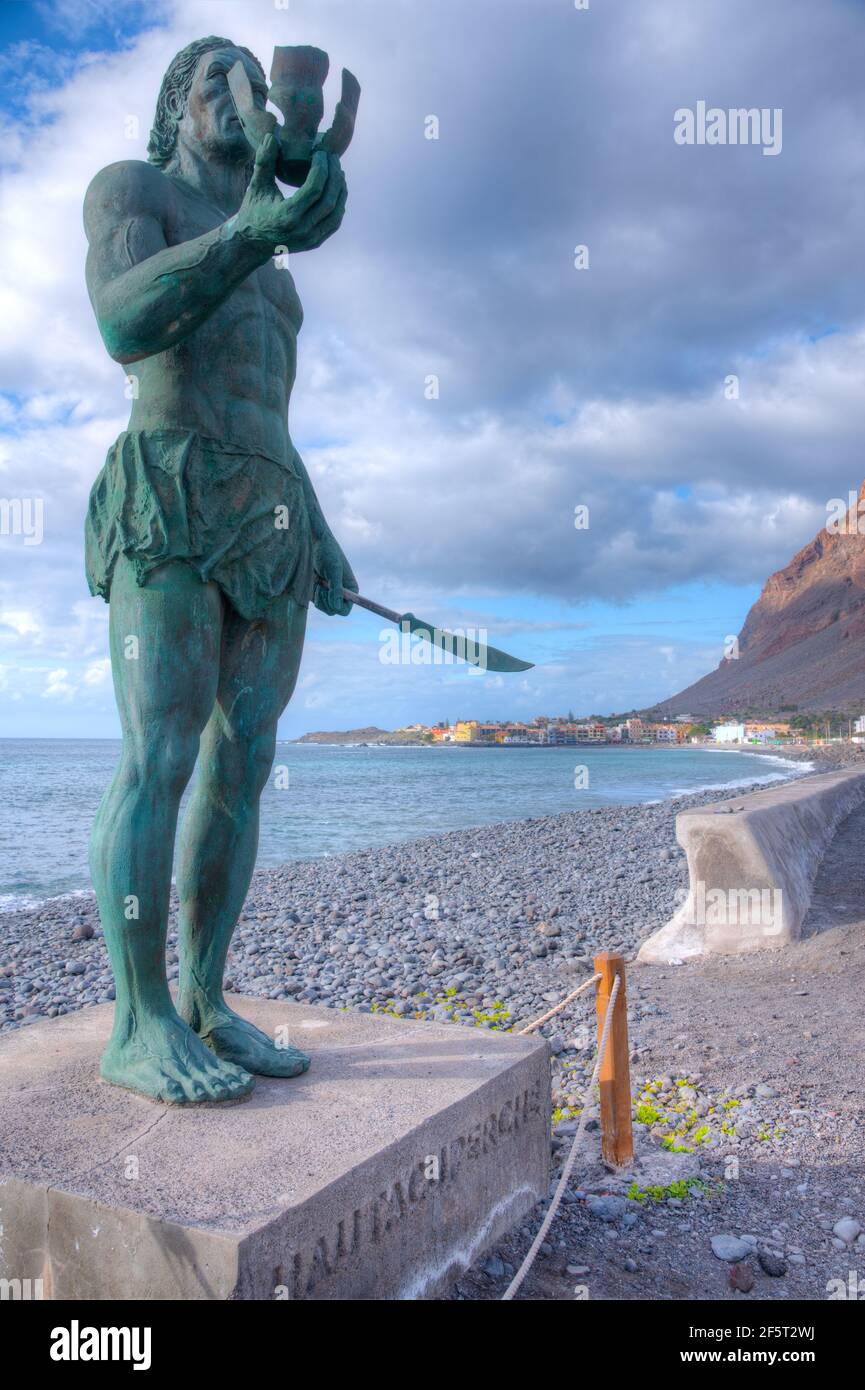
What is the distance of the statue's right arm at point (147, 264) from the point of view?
2.49 m

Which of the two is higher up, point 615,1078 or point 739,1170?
point 615,1078

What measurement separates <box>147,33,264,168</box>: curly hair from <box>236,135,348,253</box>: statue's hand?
33.4 inches

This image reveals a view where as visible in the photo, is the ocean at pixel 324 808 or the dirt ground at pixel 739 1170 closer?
the dirt ground at pixel 739 1170

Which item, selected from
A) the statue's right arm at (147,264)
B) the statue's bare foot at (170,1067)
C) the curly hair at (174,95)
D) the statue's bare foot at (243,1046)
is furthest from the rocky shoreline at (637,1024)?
the curly hair at (174,95)

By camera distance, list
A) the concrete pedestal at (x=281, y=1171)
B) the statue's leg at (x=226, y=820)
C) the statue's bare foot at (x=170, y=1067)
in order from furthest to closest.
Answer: the statue's leg at (x=226, y=820) < the statue's bare foot at (x=170, y=1067) < the concrete pedestal at (x=281, y=1171)

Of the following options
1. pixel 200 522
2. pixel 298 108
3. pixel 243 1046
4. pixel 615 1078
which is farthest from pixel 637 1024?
pixel 298 108

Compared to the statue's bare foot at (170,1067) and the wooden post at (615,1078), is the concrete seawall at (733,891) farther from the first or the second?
the statue's bare foot at (170,1067)

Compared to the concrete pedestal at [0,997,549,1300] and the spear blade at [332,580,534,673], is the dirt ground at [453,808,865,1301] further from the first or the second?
the spear blade at [332,580,534,673]

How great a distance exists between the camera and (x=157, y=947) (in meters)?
2.71

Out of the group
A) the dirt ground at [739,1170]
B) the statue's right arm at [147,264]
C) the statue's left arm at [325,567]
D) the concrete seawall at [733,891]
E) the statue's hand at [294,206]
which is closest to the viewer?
the statue's hand at [294,206]

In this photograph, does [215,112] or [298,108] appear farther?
[215,112]

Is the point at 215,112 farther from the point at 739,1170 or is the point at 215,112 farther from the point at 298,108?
the point at 739,1170

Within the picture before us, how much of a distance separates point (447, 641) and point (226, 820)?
923 mm

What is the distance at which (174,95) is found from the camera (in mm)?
3082
